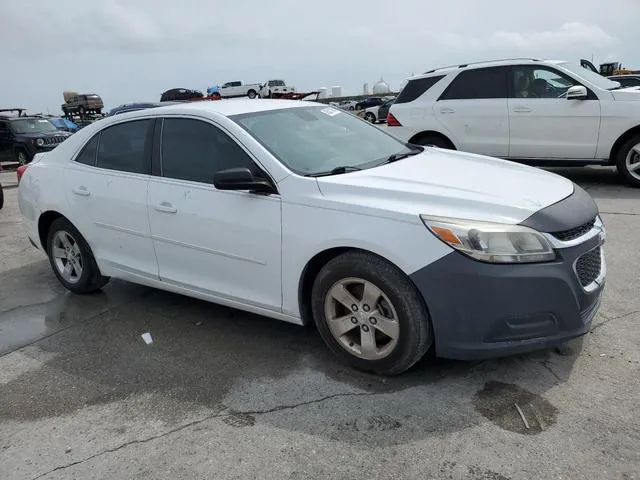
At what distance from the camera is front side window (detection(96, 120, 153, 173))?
424 centimetres

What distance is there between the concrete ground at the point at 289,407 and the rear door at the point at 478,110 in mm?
4544

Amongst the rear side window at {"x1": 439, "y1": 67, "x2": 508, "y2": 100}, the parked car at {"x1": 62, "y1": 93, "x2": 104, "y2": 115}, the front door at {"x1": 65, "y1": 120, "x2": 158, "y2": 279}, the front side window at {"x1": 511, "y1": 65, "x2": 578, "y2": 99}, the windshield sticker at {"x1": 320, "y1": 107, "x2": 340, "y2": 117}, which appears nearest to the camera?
the front door at {"x1": 65, "y1": 120, "x2": 158, "y2": 279}

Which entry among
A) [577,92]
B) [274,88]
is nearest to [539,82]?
[577,92]

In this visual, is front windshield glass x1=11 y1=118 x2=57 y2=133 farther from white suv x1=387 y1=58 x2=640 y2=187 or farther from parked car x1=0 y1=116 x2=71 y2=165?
white suv x1=387 y1=58 x2=640 y2=187

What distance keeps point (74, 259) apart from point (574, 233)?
4081 millimetres

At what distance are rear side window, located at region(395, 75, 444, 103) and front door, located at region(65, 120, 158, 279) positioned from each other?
565 cm

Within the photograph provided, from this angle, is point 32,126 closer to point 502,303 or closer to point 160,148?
point 160,148

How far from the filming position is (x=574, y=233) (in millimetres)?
3016

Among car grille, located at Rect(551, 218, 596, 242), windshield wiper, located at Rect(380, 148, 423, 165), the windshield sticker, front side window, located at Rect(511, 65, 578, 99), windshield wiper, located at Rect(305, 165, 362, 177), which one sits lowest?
car grille, located at Rect(551, 218, 596, 242)

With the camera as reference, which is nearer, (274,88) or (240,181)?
(240,181)

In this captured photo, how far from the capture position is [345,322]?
3.27 m

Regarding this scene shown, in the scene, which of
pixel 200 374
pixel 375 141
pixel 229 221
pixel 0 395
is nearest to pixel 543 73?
pixel 375 141

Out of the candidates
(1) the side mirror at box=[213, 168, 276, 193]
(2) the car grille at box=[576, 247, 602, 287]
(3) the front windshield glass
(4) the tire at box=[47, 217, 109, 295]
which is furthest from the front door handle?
(3) the front windshield glass

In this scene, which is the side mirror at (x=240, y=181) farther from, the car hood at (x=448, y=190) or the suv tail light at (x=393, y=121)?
the suv tail light at (x=393, y=121)
